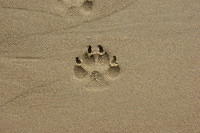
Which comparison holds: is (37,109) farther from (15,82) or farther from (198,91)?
(198,91)

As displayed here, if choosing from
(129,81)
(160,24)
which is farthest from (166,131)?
(160,24)

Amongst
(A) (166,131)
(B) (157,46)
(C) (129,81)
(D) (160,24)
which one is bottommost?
(A) (166,131)

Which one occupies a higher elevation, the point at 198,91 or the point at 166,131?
the point at 198,91
